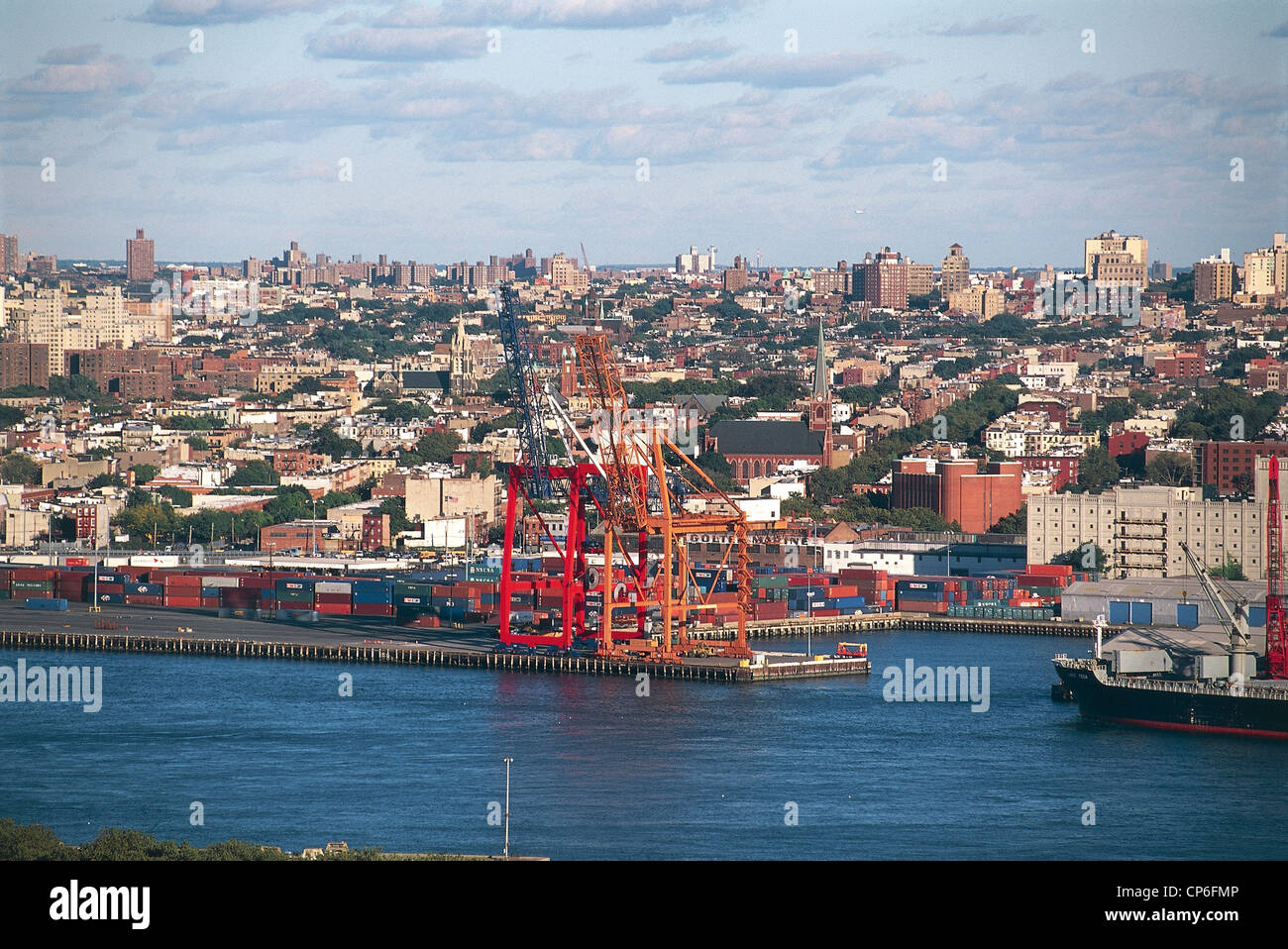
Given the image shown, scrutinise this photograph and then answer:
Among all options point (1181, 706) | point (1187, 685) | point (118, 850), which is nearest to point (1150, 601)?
point (1187, 685)

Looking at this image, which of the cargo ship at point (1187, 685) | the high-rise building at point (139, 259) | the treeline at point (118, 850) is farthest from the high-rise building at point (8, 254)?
the treeline at point (118, 850)

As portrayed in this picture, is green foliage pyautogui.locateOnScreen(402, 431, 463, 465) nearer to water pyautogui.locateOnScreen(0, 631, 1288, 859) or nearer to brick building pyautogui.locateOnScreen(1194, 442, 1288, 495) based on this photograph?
brick building pyautogui.locateOnScreen(1194, 442, 1288, 495)

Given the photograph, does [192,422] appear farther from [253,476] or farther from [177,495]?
[177,495]

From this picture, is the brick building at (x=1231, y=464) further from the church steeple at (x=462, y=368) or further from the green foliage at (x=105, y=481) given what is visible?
the church steeple at (x=462, y=368)
